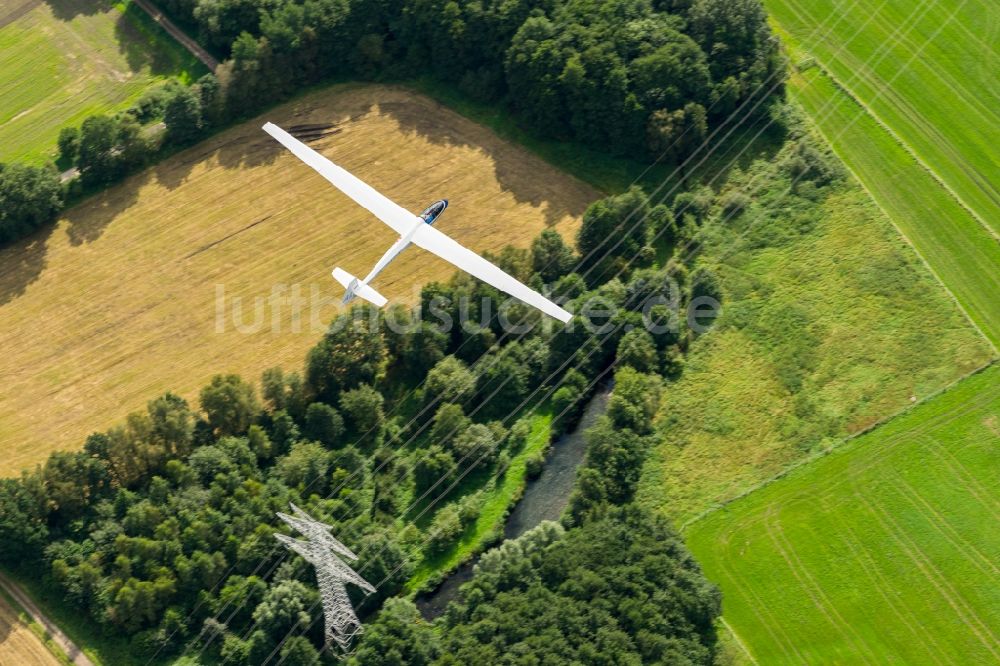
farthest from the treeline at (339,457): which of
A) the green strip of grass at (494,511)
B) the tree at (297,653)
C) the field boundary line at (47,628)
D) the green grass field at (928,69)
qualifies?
the green grass field at (928,69)

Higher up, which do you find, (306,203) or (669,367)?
(669,367)

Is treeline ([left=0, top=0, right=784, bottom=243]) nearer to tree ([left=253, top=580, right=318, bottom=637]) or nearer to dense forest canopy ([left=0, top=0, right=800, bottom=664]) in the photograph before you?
dense forest canopy ([left=0, top=0, right=800, bottom=664])

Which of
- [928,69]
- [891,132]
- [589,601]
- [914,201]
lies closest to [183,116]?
[589,601]

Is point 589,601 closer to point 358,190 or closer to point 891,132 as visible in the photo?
point 358,190

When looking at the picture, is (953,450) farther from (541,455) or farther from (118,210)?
(118,210)

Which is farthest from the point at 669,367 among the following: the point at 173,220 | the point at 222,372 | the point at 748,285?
the point at 173,220

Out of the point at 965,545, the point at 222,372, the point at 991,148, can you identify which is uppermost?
the point at 991,148

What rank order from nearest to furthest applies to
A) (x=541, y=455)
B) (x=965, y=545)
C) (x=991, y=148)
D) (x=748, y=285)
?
1. (x=965, y=545)
2. (x=541, y=455)
3. (x=748, y=285)
4. (x=991, y=148)

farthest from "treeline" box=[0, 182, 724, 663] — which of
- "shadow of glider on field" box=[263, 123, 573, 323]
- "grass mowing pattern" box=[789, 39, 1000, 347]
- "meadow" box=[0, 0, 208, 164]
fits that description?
"meadow" box=[0, 0, 208, 164]
